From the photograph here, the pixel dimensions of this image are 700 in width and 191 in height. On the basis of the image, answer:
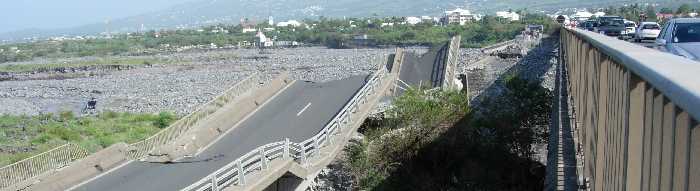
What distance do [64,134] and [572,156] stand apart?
43.7m

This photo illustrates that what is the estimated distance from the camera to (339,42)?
17812cm

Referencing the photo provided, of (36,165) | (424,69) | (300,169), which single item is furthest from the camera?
(424,69)

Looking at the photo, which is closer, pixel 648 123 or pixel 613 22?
pixel 648 123

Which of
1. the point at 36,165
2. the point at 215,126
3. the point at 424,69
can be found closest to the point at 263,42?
the point at 424,69

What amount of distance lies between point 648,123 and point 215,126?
844 inches

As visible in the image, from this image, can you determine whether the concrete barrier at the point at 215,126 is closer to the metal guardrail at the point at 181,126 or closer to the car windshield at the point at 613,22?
the metal guardrail at the point at 181,126

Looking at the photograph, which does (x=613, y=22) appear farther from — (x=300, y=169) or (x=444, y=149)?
(x=300, y=169)

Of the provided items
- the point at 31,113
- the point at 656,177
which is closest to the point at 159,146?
the point at 656,177

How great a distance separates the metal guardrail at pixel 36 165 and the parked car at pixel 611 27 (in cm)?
2757

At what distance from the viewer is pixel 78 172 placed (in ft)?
63.3

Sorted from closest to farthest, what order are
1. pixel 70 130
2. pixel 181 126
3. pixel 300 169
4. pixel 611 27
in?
pixel 300 169, pixel 181 126, pixel 611 27, pixel 70 130

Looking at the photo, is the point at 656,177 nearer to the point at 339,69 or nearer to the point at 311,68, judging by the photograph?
the point at 339,69

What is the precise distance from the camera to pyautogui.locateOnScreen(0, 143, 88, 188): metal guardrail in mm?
18859

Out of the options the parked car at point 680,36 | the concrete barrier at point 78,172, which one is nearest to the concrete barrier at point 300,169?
the concrete barrier at point 78,172
